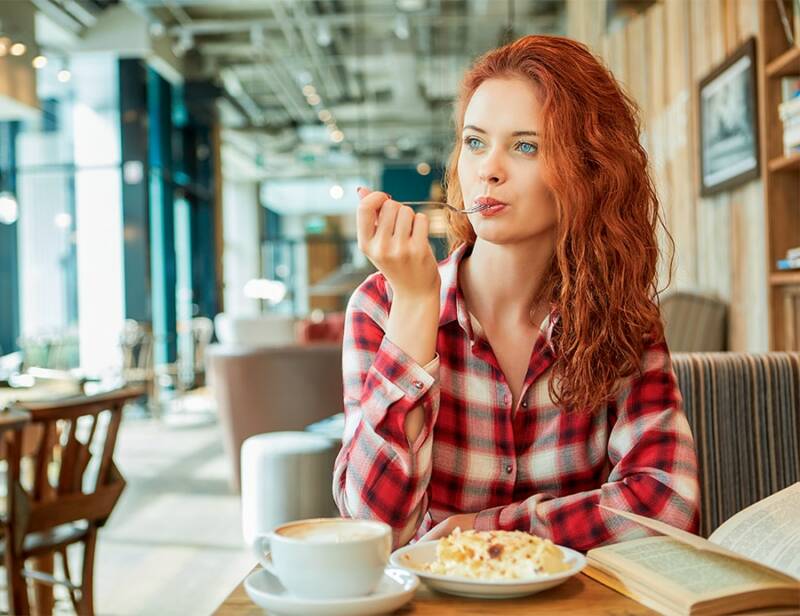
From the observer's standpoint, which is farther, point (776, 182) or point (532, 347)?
point (776, 182)

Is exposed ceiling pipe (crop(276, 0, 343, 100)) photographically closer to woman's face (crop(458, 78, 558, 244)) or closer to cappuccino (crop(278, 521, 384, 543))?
woman's face (crop(458, 78, 558, 244))

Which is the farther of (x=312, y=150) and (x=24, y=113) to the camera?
(x=312, y=150)

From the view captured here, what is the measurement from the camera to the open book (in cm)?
81

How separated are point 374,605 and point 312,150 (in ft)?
58.4

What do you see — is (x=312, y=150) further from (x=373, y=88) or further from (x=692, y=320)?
(x=692, y=320)

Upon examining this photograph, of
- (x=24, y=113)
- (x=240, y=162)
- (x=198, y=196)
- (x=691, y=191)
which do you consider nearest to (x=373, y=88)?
(x=198, y=196)

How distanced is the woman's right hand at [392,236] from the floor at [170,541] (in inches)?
96.0

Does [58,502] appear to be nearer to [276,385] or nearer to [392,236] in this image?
[392,236]

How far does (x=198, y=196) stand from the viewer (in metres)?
14.8

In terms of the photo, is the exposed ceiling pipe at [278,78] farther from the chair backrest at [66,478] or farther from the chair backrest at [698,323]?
the chair backrest at [66,478]

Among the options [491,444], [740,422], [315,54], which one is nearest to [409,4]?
[315,54]

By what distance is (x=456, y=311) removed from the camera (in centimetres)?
138

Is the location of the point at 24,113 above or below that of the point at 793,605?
above

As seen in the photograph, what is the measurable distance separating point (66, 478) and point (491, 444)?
1.82 meters
